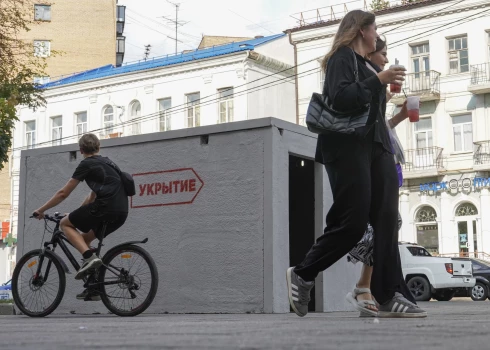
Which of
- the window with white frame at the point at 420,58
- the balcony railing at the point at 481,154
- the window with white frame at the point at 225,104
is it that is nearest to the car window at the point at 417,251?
the balcony railing at the point at 481,154

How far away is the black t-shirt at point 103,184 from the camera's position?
8.48m

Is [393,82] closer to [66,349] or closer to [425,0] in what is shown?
[66,349]

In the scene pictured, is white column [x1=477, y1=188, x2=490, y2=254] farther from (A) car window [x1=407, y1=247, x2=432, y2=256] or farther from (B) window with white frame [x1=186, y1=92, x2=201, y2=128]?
(B) window with white frame [x1=186, y1=92, x2=201, y2=128]

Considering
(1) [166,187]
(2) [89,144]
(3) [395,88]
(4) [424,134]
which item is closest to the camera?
(3) [395,88]

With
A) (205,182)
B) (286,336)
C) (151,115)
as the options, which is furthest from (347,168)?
(151,115)

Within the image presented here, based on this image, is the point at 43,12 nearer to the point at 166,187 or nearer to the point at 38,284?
the point at 166,187

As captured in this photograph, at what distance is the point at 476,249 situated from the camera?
38.6 m

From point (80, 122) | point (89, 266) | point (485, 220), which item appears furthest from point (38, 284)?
point (80, 122)

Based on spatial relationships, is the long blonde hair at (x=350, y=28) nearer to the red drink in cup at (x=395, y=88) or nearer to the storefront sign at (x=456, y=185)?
the red drink in cup at (x=395, y=88)

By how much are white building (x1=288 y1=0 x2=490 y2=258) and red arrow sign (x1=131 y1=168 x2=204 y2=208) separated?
1182 inches

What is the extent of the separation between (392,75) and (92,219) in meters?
3.46

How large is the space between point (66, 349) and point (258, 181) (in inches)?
227

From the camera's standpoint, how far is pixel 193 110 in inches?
1895

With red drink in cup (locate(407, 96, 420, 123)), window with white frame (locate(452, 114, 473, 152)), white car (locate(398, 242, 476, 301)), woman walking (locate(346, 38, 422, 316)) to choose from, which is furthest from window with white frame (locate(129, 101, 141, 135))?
red drink in cup (locate(407, 96, 420, 123))
